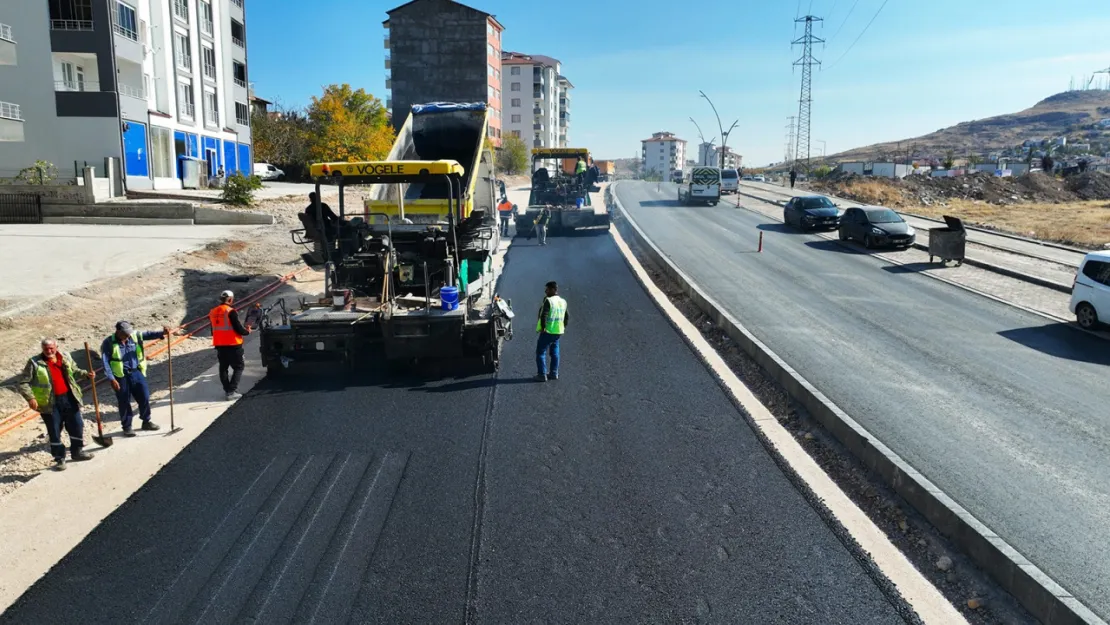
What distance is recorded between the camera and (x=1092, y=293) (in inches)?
545

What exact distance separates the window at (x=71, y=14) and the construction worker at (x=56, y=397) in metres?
30.2

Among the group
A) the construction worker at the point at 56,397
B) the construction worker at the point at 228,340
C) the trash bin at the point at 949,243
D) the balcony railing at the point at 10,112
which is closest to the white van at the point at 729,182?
the trash bin at the point at 949,243

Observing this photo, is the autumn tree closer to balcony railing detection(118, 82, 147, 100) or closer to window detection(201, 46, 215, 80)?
window detection(201, 46, 215, 80)

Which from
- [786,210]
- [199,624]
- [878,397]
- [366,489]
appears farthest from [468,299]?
[786,210]

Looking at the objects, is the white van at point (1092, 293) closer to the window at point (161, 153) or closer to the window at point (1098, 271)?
the window at point (1098, 271)

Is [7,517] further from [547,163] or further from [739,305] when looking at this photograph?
[547,163]

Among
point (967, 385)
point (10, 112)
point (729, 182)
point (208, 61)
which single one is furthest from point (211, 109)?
point (967, 385)

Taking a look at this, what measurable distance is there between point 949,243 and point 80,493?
2199cm

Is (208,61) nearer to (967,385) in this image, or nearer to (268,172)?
(268,172)

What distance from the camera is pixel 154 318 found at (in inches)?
568

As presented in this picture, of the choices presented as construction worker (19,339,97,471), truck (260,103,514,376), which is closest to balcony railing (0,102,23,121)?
truck (260,103,514,376)

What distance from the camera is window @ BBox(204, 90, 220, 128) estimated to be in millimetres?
44469

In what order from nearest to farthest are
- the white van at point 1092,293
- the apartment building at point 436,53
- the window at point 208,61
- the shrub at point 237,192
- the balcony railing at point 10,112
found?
the white van at point 1092,293 → the shrub at point 237,192 → the balcony railing at point 10,112 → the window at point 208,61 → the apartment building at point 436,53

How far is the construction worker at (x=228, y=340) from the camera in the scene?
984cm
